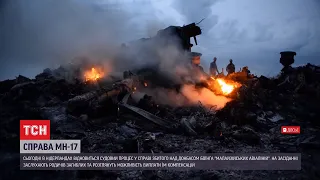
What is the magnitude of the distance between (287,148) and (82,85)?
1053 cm

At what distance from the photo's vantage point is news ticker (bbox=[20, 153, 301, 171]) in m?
6.00

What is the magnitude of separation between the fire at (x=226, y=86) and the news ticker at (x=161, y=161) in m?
5.79

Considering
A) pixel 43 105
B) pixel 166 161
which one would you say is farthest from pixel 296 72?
pixel 43 105

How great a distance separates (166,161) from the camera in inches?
262

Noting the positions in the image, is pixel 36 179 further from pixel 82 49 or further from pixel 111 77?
pixel 82 49

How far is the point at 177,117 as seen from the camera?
10.7m

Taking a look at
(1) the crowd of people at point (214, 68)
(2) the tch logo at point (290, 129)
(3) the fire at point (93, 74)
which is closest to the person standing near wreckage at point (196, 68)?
(1) the crowd of people at point (214, 68)

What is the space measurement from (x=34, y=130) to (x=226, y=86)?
960cm

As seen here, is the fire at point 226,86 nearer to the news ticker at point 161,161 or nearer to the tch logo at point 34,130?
the news ticker at point 161,161

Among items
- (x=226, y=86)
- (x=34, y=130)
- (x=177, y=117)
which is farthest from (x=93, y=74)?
(x=34, y=130)

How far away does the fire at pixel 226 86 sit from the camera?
41.0 feet

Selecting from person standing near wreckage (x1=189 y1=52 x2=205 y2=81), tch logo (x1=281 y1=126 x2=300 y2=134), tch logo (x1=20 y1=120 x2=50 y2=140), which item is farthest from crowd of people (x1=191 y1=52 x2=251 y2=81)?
tch logo (x1=20 y1=120 x2=50 y2=140)

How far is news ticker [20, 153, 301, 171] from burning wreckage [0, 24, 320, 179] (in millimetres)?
224

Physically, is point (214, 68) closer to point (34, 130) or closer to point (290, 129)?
point (290, 129)
